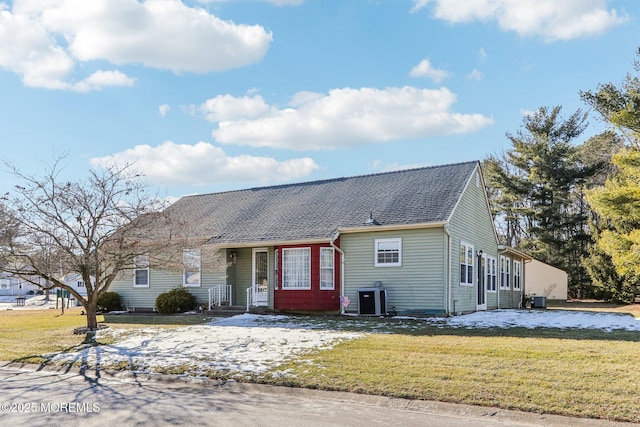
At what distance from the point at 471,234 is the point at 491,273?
4093 mm

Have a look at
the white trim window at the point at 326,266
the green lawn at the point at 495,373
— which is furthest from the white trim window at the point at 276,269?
the green lawn at the point at 495,373

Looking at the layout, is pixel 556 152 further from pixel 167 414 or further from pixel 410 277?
pixel 167 414

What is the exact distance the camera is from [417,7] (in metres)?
14.6

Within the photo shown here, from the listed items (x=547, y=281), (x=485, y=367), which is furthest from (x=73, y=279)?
(x=547, y=281)

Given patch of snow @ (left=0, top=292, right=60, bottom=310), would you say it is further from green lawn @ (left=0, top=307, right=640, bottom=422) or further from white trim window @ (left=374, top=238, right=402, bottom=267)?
green lawn @ (left=0, top=307, right=640, bottom=422)

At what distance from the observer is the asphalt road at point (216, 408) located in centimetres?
645

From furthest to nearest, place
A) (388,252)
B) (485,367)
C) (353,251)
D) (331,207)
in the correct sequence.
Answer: (331,207) → (353,251) → (388,252) → (485,367)

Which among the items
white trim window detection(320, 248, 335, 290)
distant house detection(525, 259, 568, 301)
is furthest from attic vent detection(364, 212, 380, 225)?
distant house detection(525, 259, 568, 301)

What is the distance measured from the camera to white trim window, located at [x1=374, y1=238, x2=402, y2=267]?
58.6ft

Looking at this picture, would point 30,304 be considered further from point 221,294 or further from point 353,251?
point 353,251

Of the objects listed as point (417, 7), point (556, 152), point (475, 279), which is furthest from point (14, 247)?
point (556, 152)

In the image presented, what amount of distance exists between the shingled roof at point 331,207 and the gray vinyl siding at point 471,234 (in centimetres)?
84

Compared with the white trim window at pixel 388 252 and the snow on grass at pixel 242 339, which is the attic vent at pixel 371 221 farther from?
the snow on grass at pixel 242 339

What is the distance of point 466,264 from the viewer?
64.4 feet
